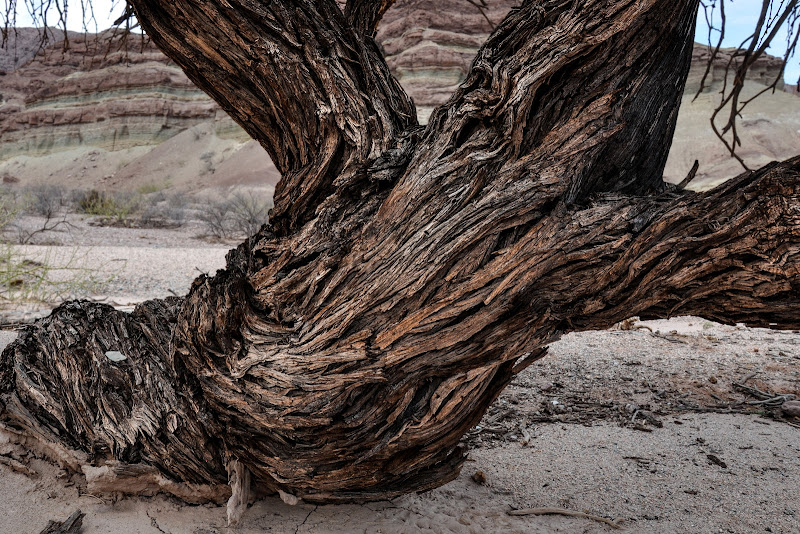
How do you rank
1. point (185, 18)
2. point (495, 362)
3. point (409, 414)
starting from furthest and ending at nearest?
point (185, 18) → point (409, 414) → point (495, 362)

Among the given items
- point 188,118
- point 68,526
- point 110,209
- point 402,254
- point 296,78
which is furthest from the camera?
point 188,118

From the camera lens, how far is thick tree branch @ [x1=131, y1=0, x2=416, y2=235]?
2.00 m

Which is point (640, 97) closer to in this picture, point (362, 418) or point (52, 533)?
point (362, 418)

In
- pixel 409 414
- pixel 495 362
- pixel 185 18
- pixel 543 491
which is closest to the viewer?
pixel 495 362

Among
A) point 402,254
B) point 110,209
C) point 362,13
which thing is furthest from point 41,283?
point 110,209

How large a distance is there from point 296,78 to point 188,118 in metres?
32.0

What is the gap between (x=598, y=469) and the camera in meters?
2.44

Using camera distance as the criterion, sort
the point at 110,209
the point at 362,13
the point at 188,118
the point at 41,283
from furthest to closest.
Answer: the point at 188,118
the point at 110,209
the point at 41,283
the point at 362,13

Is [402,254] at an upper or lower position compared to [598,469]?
upper

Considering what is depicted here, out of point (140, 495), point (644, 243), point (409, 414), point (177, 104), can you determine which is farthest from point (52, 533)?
point (177, 104)

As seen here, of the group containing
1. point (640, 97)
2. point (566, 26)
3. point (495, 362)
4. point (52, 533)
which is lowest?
point (52, 533)

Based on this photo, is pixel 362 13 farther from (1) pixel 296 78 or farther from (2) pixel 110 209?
(2) pixel 110 209

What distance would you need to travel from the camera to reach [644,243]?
1.53 meters

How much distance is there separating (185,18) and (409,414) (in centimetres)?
150
